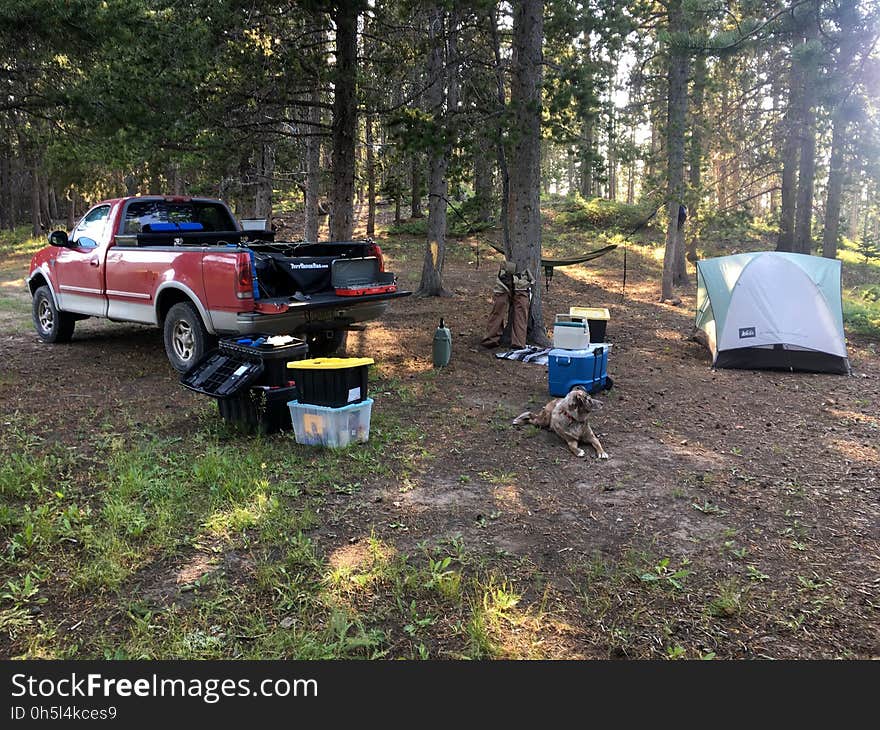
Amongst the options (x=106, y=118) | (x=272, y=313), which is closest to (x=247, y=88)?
(x=106, y=118)

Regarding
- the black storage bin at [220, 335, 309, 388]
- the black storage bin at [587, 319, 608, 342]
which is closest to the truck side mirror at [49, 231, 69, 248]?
the black storage bin at [220, 335, 309, 388]

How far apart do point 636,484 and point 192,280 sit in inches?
185

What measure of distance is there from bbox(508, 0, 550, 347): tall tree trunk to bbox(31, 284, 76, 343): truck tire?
244 inches

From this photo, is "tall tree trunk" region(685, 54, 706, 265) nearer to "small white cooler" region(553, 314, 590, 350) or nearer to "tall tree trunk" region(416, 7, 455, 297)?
"tall tree trunk" region(416, 7, 455, 297)

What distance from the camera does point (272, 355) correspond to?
213 inches

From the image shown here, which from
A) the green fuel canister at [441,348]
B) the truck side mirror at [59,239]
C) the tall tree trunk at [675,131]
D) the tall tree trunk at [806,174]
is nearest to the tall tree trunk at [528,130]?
the green fuel canister at [441,348]

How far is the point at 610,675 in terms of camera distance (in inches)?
104

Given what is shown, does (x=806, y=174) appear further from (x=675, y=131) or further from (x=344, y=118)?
(x=344, y=118)

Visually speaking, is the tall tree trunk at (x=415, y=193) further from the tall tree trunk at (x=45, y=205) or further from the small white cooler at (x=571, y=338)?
the tall tree trunk at (x=45, y=205)

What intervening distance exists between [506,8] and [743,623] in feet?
38.9

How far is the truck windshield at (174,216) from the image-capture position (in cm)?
802

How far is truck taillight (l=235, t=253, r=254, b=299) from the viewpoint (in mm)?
6297

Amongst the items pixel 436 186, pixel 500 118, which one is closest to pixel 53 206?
pixel 436 186

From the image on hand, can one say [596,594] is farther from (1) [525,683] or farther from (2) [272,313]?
(2) [272,313]
